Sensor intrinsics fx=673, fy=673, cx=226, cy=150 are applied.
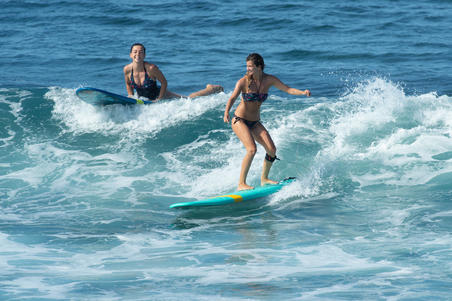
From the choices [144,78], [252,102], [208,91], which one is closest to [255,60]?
[252,102]

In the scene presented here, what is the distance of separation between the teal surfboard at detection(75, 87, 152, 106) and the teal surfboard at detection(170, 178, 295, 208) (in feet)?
13.8

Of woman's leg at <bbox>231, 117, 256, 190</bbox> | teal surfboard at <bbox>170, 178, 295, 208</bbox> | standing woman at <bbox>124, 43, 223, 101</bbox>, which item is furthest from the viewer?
standing woman at <bbox>124, 43, 223, 101</bbox>

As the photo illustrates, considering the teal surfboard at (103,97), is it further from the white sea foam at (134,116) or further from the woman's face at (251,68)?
the woman's face at (251,68)

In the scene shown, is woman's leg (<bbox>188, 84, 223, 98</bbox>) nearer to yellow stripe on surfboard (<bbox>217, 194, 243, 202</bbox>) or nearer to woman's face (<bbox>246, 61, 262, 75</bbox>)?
yellow stripe on surfboard (<bbox>217, 194, 243, 202</bbox>)

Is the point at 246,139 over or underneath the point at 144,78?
underneath

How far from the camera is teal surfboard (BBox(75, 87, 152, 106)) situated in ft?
39.0

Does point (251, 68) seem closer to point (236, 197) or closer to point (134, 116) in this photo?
point (236, 197)

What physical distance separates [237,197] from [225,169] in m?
1.83

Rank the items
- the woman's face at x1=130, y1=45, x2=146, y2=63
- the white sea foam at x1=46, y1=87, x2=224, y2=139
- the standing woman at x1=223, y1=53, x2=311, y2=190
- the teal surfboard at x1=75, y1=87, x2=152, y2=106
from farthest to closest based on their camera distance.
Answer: the white sea foam at x1=46, y1=87, x2=224, y2=139 < the teal surfboard at x1=75, y1=87, x2=152, y2=106 < the woman's face at x1=130, y1=45, x2=146, y2=63 < the standing woman at x1=223, y1=53, x2=311, y2=190

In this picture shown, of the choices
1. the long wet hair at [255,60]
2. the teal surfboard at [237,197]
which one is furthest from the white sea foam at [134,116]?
the long wet hair at [255,60]

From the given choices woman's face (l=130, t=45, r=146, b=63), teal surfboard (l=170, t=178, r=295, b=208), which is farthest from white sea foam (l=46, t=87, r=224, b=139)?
teal surfboard (l=170, t=178, r=295, b=208)

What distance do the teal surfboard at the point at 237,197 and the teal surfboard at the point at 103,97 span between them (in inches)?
165

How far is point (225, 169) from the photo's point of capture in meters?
10.1

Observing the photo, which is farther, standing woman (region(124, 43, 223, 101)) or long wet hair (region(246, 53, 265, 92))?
standing woman (region(124, 43, 223, 101))
